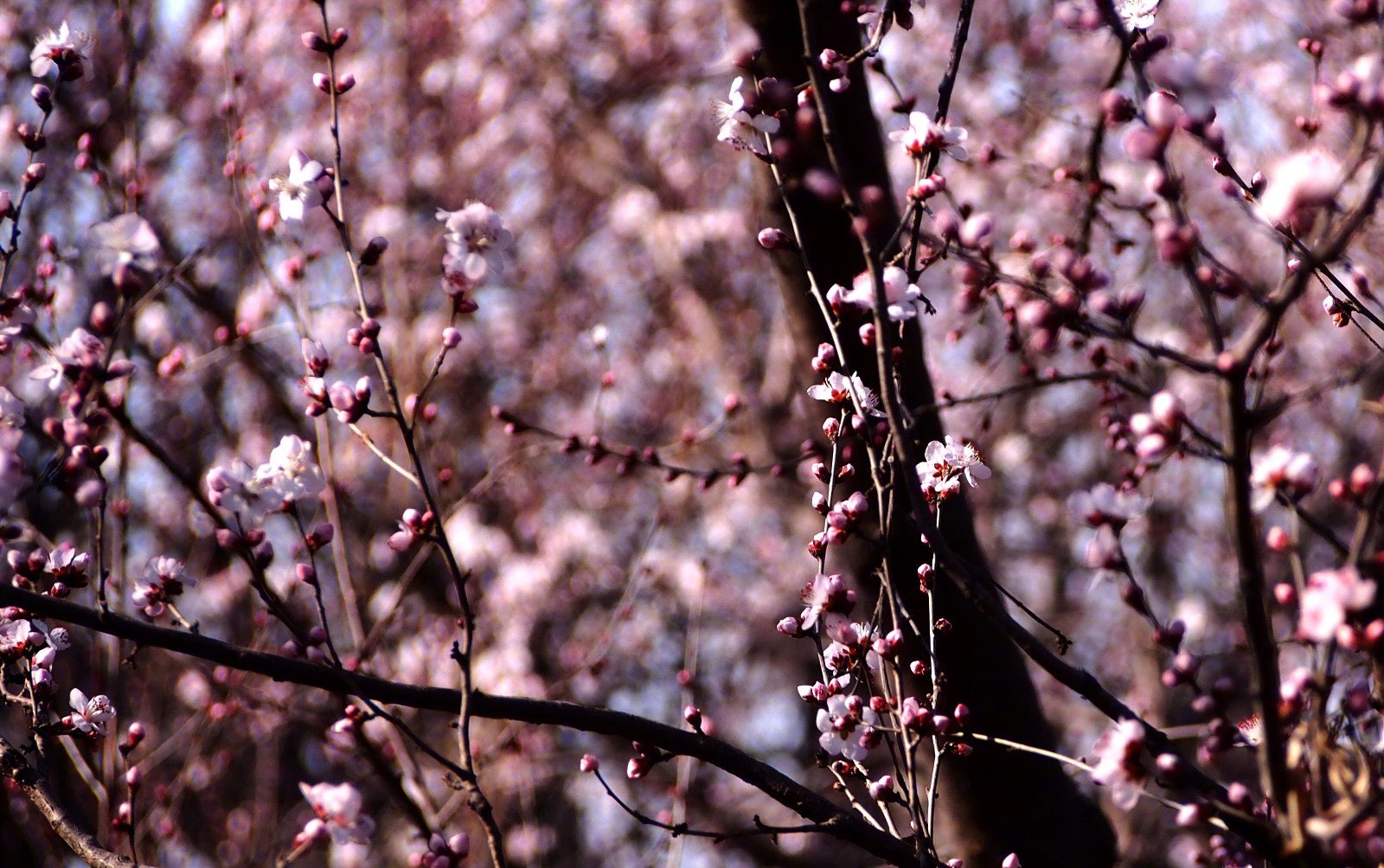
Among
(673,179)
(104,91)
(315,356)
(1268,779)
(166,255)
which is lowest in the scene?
(1268,779)

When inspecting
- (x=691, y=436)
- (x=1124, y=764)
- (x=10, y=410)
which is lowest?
(x=1124, y=764)

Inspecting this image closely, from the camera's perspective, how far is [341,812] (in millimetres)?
1780

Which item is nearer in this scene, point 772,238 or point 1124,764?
point 1124,764

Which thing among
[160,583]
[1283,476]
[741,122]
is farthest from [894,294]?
[160,583]

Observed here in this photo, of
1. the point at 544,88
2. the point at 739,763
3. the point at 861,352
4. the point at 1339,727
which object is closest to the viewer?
the point at 1339,727

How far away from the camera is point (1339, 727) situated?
1570 mm

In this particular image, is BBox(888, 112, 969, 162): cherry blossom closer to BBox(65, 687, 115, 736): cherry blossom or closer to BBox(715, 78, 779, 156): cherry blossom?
BBox(715, 78, 779, 156): cherry blossom

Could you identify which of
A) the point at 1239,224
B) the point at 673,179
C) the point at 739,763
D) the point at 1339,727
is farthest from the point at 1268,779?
the point at 673,179

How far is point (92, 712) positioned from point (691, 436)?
198cm

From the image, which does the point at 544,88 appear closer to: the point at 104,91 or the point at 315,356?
the point at 104,91

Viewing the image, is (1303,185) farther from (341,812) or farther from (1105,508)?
(341,812)

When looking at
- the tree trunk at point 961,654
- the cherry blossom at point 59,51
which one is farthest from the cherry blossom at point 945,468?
the cherry blossom at point 59,51

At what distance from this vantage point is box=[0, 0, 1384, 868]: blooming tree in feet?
4.83

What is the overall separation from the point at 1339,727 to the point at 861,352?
44.1 inches
